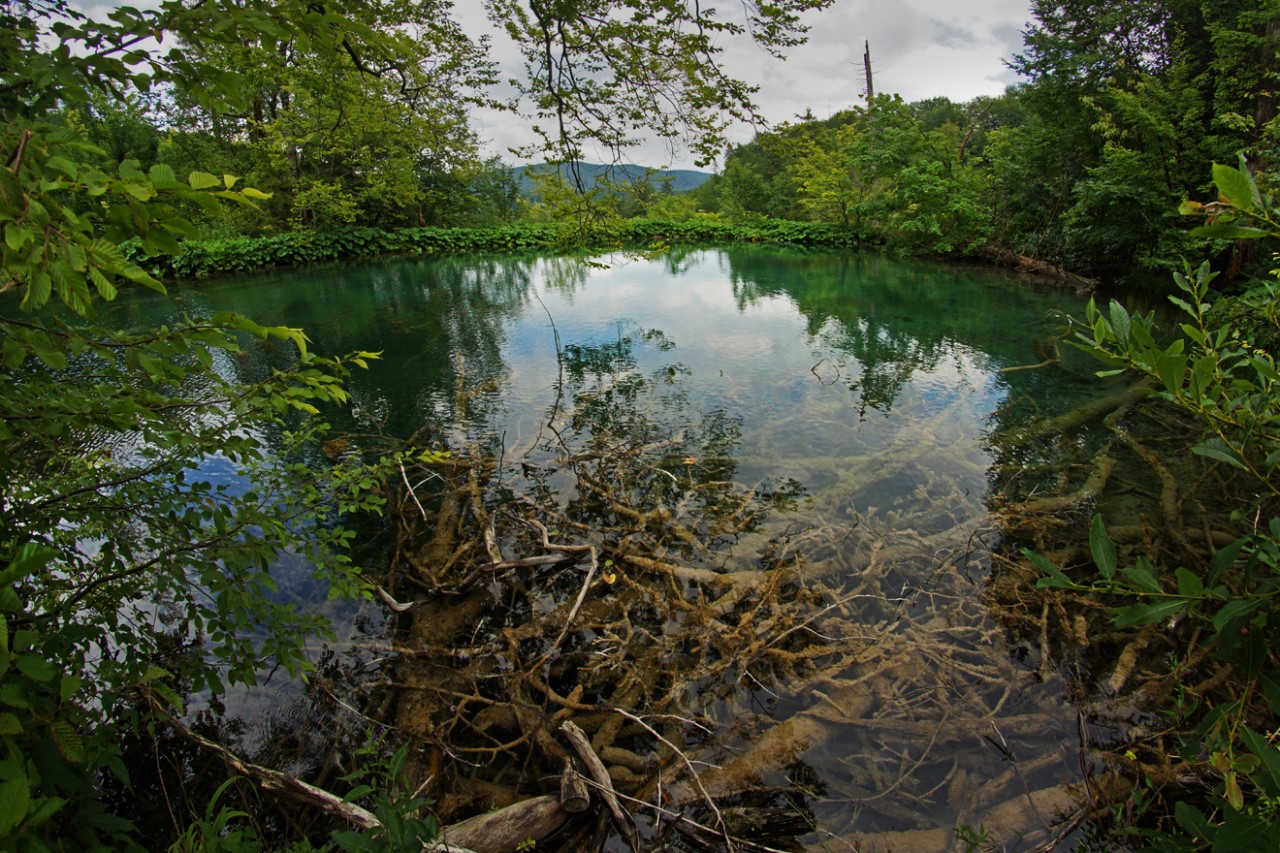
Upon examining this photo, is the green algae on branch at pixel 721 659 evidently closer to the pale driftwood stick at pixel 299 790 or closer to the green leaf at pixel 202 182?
the pale driftwood stick at pixel 299 790

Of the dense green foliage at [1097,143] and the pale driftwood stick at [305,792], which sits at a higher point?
the dense green foliage at [1097,143]

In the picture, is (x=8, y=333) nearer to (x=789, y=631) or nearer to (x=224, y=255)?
(x=789, y=631)

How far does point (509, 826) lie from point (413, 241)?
28.2 meters

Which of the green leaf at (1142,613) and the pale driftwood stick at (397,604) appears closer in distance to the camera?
the green leaf at (1142,613)

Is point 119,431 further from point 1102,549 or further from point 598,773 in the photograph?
point 1102,549

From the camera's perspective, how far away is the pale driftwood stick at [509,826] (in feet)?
7.16

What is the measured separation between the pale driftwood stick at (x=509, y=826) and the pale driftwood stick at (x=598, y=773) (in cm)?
18

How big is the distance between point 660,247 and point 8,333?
6.48m

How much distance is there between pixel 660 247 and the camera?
7160 millimetres

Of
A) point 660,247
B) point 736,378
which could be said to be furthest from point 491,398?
point 736,378

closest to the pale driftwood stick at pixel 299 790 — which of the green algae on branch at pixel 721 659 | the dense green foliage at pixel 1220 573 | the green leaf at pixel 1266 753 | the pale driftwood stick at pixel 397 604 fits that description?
the green algae on branch at pixel 721 659

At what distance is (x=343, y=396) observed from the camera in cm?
197

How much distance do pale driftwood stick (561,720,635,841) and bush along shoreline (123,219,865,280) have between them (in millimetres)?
16990

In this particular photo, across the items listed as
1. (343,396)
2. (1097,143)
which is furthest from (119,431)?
(1097,143)
